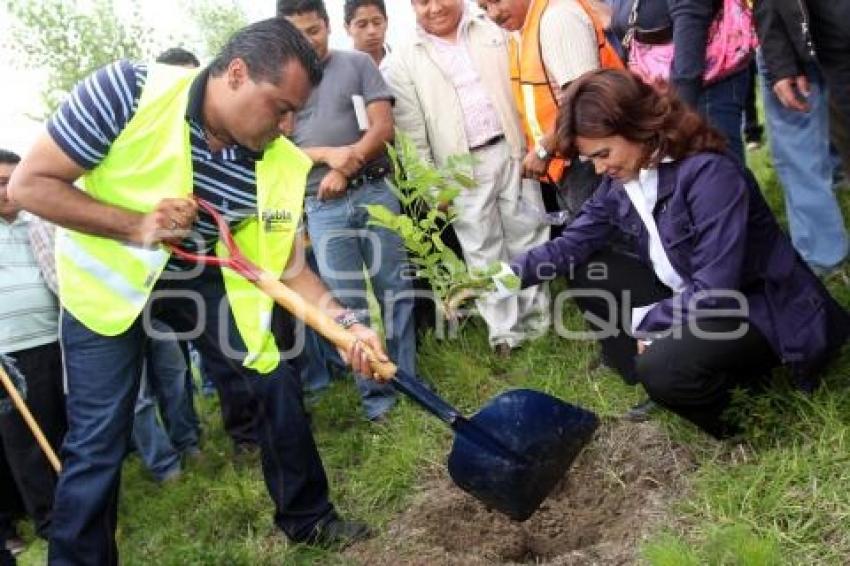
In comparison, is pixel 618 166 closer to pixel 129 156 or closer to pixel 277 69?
pixel 277 69

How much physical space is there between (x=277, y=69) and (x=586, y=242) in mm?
1257

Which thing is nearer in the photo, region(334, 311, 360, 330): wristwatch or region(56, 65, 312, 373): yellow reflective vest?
region(56, 65, 312, 373): yellow reflective vest

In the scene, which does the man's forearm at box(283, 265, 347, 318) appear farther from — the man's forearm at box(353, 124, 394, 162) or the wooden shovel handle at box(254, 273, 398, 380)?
the man's forearm at box(353, 124, 394, 162)

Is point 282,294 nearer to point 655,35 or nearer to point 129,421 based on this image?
point 129,421

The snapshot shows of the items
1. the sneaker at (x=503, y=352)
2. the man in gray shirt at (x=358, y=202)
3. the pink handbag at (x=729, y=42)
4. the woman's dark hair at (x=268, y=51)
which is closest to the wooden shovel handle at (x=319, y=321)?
the woman's dark hair at (x=268, y=51)

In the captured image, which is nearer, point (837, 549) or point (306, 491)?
point (837, 549)

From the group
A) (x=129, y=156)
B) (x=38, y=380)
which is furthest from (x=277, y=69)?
(x=38, y=380)

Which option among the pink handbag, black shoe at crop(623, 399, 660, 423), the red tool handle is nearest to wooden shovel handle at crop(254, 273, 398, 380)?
the red tool handle

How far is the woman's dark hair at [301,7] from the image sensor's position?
4.13 metres

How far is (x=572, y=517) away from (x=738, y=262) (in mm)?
1057

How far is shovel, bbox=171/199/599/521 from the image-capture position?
257cm

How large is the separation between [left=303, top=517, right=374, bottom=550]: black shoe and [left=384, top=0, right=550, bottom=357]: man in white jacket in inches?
55.3

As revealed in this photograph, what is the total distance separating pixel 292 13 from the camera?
163 inches

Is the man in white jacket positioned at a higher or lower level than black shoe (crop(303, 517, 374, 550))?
higher
